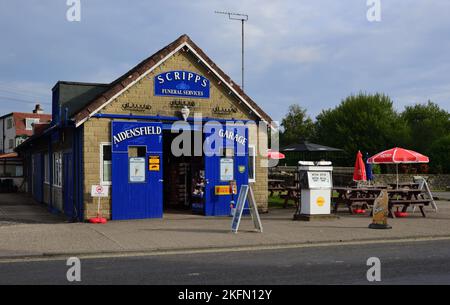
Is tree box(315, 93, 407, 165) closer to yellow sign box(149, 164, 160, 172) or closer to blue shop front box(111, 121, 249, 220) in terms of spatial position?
blue shop front box(111, 121, 249, 220)

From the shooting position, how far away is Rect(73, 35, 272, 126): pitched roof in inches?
610

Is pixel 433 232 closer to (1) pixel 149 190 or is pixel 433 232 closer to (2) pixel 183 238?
(2) pixel 183 238

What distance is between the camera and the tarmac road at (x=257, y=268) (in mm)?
8062

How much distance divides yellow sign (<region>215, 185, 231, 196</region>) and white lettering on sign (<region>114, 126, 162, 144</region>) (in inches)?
103

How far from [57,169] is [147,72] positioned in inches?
229

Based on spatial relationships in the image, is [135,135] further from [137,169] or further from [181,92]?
[181,92]

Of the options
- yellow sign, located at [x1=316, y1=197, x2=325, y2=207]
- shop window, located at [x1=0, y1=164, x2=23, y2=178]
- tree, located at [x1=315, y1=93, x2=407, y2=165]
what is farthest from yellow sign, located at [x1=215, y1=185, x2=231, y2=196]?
tree, located at [x1=315, y1=93, x2=407, y2=165]

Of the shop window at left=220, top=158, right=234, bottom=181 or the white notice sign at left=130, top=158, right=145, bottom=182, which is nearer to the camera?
the white notice sign at left=130, top=158, right=145, bottom=182

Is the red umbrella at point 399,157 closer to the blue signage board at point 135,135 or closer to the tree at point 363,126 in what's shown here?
the blue signage board at point 135,135

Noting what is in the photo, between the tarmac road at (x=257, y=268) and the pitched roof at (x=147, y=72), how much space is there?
6377 mm

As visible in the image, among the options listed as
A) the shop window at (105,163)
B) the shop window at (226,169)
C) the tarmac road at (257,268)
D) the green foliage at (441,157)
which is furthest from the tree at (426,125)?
the tarmac road at (257,268)

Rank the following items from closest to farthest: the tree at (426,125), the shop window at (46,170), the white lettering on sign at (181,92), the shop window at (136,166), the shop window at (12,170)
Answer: the shop window at (136,166), the white lettering on sign at (181,92), the shop window at (46,170), the shop window at (12,170), the tree at (426,125)

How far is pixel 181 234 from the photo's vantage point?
13.1 metres
